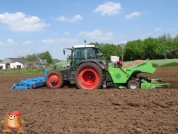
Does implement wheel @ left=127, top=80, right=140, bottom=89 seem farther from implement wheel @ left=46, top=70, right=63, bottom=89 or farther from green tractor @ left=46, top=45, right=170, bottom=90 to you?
implement wheel @ left=46, top=70, right=63, bottom=89

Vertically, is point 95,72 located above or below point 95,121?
above

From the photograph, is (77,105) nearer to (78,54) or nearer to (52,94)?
(52,94)

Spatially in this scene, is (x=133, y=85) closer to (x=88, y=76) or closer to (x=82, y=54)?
(x=88, y=76)

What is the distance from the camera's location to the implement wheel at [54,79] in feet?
32.4

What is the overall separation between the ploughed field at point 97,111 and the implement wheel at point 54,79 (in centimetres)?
128

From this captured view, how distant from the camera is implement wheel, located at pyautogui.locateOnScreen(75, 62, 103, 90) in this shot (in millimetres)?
9117

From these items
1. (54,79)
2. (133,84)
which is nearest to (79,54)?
(54,79)

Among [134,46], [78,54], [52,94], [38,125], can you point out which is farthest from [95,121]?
[134,46]

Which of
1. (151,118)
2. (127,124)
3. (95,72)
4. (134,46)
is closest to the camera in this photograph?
(127,124)

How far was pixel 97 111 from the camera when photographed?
5.88 meters

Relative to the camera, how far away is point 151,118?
16.6 ft

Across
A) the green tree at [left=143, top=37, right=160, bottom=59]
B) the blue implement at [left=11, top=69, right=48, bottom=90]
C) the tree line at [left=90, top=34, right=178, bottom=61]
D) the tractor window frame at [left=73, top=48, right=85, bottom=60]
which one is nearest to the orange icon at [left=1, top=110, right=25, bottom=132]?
the tractor window frame at [left=73, top=48, right=85, bottom=60]

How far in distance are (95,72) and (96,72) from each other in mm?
45

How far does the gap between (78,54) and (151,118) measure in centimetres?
528
